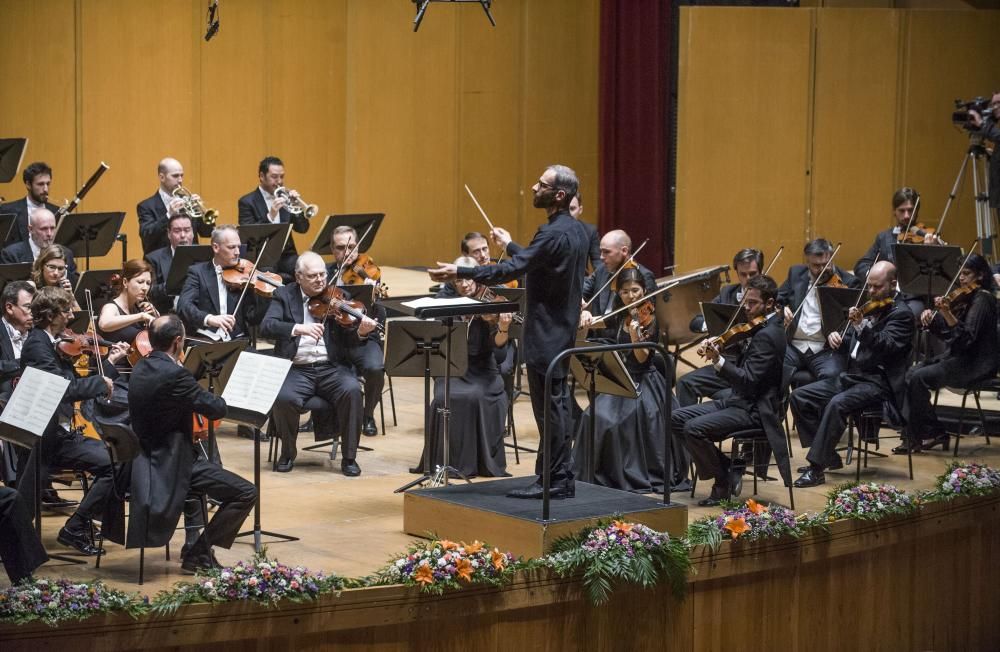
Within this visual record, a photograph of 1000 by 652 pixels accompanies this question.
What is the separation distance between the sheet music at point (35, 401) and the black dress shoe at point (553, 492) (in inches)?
74.9

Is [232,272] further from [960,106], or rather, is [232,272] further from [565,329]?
[960,106]

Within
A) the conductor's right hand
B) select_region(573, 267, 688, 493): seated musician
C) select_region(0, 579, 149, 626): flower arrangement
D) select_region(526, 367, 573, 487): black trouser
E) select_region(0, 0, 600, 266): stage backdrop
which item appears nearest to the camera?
select_region(0, 579, 149, 626): flower arrangement

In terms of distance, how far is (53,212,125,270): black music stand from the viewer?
820cm

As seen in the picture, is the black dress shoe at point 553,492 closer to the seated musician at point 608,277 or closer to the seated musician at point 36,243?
the seated musician at point 608,277

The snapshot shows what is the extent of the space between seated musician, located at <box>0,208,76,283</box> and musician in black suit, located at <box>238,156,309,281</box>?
146 centimetres

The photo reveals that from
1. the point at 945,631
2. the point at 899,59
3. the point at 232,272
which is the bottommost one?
the point at 945,631

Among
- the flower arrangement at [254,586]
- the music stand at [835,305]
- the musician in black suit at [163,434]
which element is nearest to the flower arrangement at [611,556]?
the flower arrangement at [254,586]

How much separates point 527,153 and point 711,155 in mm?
1749

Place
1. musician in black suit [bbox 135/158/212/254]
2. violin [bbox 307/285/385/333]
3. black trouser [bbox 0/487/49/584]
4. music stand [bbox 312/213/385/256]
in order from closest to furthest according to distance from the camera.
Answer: black trouser [bbox 0/487/49/584] → violin [bbox 307/285/385/333] → music stand [bbox 312/213/385/256] → musician in black suit [bbox 135/158/212/254]

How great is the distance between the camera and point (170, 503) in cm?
561

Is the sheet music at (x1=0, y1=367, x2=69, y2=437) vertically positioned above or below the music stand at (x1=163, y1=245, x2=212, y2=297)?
below

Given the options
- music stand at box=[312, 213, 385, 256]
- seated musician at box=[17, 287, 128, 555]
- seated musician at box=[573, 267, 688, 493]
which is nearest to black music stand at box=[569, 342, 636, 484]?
seated musician at box=[573, 267, 688, 493]

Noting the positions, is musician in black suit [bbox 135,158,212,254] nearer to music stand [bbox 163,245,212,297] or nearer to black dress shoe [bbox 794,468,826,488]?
music stand [bbox 163,245,212,297]

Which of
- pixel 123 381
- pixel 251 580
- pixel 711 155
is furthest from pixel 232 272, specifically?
pixel 711 155
